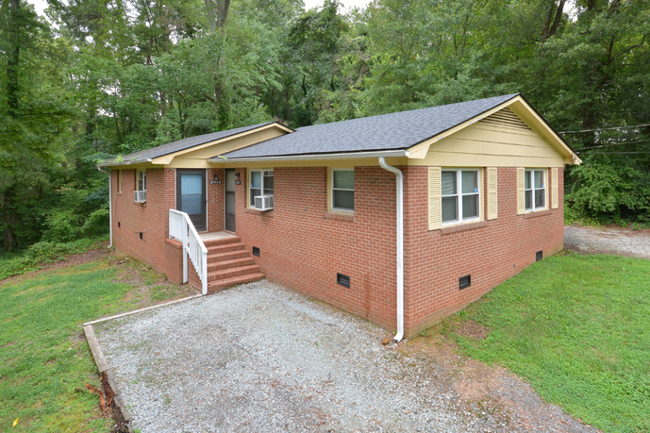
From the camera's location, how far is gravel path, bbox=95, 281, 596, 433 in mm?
3807

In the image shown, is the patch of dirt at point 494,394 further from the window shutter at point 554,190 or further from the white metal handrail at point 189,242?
the window shutter at point 554,190

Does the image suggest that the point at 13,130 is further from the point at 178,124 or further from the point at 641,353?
the point at 641,353

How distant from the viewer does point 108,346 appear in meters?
5.57

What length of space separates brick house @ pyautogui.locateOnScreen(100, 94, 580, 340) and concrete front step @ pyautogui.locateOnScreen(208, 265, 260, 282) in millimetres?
30

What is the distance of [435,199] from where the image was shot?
19.5 ft

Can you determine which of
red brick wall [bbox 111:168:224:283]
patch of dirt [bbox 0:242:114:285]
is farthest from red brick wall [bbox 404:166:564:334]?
patch of dirt [bbox 0:242:114:285]

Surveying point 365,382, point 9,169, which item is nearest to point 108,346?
point 365,382

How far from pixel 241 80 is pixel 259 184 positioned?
12573mm

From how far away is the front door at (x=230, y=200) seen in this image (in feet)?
34.6

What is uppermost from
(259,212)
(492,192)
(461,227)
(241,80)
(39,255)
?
(241,80)

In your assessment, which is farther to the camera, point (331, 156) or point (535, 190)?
point (535, 190)

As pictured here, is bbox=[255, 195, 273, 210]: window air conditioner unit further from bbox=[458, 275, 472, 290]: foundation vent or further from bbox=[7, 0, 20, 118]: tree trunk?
bbox=[7, 0, 20, 118]: tree trunk

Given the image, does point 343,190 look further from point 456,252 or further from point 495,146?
point 495,146

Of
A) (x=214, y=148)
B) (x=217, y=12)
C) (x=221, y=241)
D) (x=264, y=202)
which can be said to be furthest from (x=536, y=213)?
(x=217, y=12)
